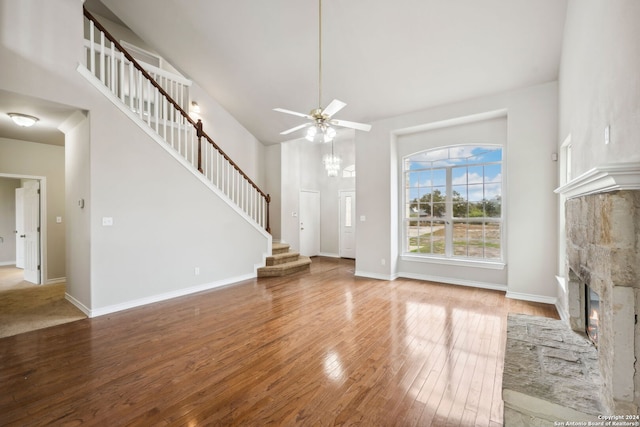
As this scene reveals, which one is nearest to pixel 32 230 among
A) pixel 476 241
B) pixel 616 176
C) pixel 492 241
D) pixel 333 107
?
pixel 333 107

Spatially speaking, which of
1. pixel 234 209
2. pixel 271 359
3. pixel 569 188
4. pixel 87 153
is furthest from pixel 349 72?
pixel 271 359

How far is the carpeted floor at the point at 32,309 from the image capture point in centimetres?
351

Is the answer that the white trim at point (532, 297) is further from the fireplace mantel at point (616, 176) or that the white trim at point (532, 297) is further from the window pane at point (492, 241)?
the fireplace mantel at point (616, 176)

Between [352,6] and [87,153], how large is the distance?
13.8 ft

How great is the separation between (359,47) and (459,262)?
423 cm

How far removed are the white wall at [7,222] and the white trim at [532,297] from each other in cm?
1186

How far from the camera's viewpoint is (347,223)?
28.0 ft

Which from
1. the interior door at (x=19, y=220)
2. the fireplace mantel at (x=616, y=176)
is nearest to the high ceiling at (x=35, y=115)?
the interior door at (x=19, y=220)

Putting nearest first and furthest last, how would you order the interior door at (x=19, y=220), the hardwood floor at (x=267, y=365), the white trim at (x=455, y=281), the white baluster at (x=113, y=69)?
the hardwood floor at (x=267, y=365) < the white baluster at (x=113, y=69) < the white trim at (x=455, y=281) < the interior door at (x=19, y=220)

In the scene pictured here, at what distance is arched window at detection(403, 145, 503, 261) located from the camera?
5062 millimetres

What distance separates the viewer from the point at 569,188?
229 cm

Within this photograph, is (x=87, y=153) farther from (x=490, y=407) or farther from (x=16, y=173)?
(x=490, y=407)

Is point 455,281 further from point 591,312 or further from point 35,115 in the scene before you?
point 35,115

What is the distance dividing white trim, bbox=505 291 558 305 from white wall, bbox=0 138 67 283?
8588 millimetres
